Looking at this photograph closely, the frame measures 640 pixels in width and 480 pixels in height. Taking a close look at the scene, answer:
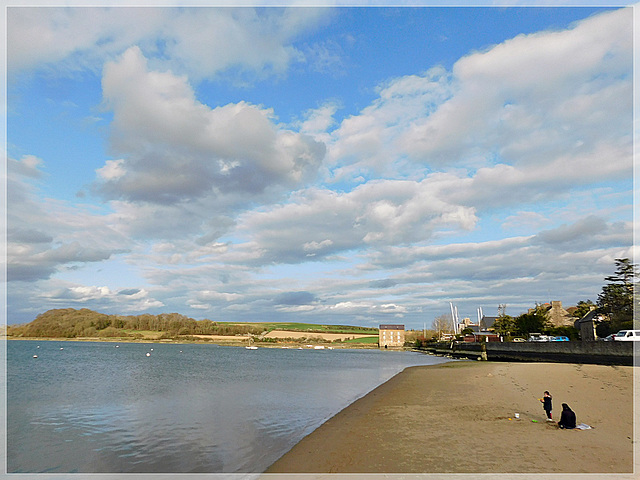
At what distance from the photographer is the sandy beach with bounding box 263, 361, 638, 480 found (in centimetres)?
1210

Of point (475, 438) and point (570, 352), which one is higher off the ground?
point (570, 352)

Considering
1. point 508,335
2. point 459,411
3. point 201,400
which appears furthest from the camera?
point 508,335

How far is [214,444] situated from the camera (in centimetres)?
1741

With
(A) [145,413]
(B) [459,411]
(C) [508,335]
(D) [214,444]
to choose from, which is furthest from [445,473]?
(C) [508,335]

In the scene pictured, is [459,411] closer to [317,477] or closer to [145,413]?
[317,477]

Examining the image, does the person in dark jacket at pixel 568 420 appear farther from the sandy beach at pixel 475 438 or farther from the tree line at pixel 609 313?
the tree line at pixel 609 313

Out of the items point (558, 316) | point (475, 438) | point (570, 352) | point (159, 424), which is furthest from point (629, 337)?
point (558, 316)

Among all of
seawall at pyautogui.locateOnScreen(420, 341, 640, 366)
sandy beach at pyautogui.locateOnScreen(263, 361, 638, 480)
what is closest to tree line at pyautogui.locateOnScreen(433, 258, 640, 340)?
seawall at pyautogui.locateOnScreen(420, 341, 640, 366)

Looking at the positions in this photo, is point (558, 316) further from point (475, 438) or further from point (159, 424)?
point (159, 424)

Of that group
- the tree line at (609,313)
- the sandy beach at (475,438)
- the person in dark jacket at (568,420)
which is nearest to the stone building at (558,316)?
the tree line at (609,313)

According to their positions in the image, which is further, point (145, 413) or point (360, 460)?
point (145, 413)

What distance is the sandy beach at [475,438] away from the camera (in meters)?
12.1

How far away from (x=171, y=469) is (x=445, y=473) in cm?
891

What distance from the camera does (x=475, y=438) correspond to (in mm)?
15516
